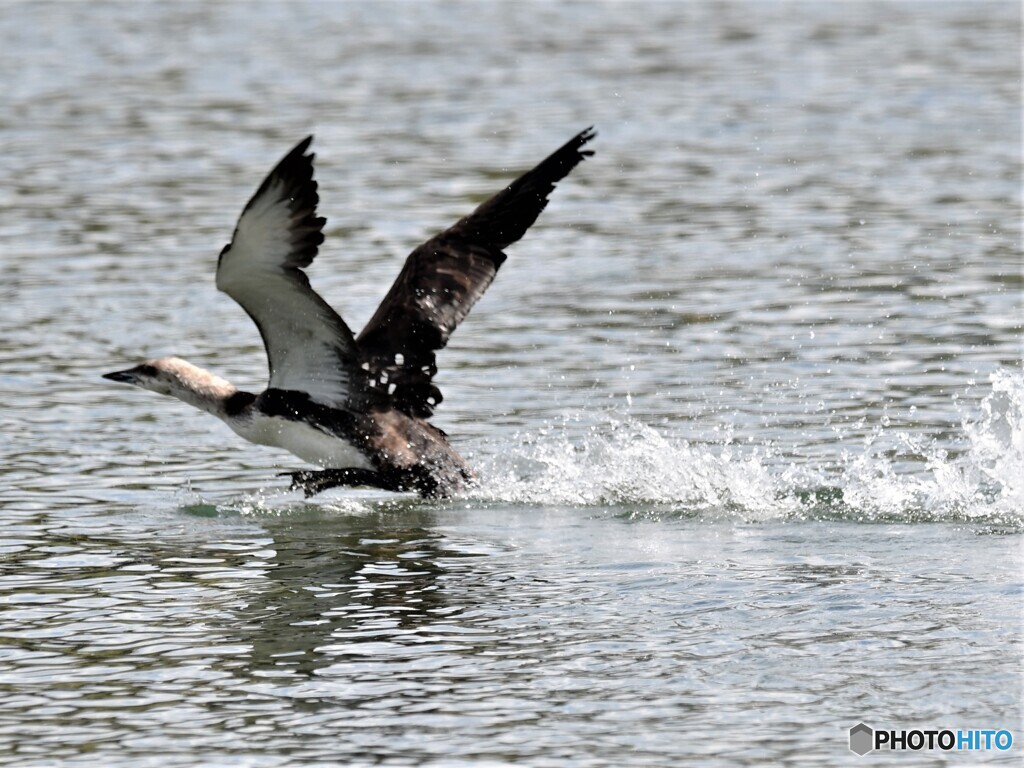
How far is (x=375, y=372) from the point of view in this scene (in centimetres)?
974

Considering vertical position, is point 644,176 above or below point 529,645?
above

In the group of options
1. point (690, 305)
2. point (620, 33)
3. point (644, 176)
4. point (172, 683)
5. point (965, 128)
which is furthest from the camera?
point (620, 33)

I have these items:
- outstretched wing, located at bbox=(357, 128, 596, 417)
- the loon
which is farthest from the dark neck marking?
outstretched wing, located at bbox=(357, 128, 596, 417)

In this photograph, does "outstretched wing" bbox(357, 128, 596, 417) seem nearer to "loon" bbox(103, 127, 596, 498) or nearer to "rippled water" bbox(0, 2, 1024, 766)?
"loon" bbox(103, 127, 596, 498)

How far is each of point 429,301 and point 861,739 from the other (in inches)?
169

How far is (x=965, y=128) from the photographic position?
2003 cm

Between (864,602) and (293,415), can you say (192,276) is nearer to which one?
(293,415)

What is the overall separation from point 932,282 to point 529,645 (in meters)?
7.61

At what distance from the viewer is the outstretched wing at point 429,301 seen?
973 centimetres

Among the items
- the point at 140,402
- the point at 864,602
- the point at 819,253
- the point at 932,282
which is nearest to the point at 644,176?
the point at 819,253

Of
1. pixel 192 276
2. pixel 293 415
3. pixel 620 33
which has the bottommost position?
pixel 293 415

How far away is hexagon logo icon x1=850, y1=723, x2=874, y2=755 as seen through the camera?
19.7ft

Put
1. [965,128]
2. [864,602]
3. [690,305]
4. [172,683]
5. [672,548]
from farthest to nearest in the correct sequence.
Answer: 1. [965,128]
2. [690,305]
3. [672,548]
4. [864,602]
5. [172,683]

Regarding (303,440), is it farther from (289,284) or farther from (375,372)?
(289,284)
